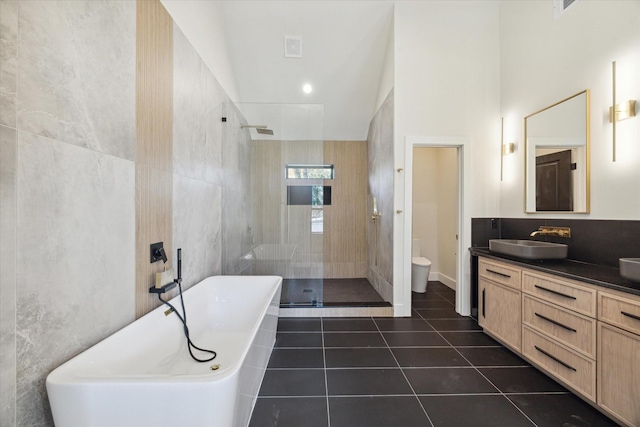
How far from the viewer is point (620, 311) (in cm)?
146

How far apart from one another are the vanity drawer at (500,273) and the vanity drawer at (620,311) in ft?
2.06

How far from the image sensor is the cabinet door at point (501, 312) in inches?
86.4

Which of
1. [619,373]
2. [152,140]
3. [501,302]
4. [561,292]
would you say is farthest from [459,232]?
[152,140]

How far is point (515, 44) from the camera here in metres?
2.90

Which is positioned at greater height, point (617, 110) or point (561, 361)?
point (617, 110)

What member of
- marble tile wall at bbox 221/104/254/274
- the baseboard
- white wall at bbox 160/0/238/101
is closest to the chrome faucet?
the baseboard

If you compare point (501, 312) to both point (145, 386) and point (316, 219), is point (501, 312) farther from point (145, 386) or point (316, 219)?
point (145, 386)

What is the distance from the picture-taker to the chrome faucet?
2295 mm

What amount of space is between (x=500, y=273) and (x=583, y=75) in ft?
6.02

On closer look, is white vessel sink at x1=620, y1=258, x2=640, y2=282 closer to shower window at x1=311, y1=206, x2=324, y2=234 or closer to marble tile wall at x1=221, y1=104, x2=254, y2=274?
shower window at x1=311, y1=206, x2=324, y2=234

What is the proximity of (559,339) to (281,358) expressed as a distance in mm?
2103

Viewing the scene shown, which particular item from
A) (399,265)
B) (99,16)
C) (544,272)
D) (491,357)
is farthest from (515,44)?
(99,16)

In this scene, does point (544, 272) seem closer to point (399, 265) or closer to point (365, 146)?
point (399, 265)

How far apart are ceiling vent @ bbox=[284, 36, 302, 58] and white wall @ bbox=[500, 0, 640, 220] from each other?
2.50 metres
